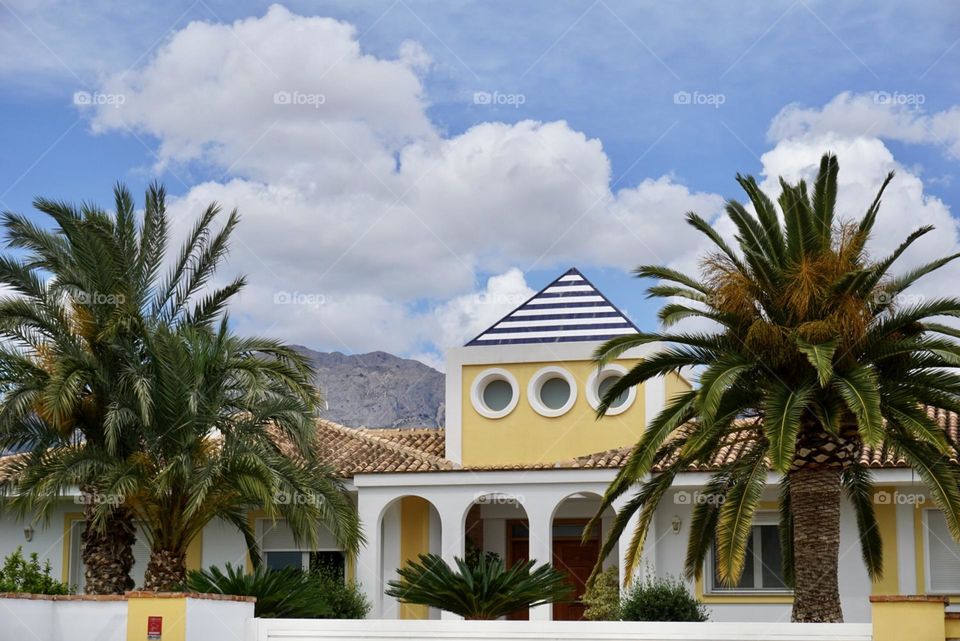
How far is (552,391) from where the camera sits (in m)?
28.9

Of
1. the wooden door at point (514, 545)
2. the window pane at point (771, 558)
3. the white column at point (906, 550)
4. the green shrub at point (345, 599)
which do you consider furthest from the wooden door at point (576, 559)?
the white column at point (906, 550)

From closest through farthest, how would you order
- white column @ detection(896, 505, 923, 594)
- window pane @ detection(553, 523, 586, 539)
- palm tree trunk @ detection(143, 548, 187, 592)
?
palm tree trunk @ detection(143, 548, 187, 592) → white column @ detection(896, 505, 923, 594) → window pane @ detection(553, 523, 586, 539)

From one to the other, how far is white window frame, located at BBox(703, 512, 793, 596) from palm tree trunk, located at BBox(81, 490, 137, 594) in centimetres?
1100

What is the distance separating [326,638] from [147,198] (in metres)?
10.2

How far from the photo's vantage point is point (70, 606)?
625 inches

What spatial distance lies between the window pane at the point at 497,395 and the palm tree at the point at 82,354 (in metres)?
9.01

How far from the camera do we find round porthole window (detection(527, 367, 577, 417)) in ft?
93.4

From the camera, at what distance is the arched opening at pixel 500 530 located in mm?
29359

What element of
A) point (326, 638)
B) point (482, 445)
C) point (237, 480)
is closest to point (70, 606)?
point (326, 638)

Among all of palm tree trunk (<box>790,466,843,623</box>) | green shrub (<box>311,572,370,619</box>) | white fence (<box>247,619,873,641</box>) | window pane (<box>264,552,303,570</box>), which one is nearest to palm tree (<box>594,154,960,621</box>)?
palm tree trunk (<box>790,466,843,623</box>)

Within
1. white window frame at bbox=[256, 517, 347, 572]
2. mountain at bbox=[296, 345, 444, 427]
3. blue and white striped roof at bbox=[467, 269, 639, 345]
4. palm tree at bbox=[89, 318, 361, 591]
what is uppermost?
mountain at bbox=[296, 345, 444, 427]

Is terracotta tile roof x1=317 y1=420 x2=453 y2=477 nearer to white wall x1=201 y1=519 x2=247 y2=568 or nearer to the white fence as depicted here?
white wall x1=201 y1=519 x2=247 y2=568

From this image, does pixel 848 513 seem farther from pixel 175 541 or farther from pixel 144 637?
pixel 144 637

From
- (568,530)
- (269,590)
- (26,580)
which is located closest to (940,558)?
(568,530)
